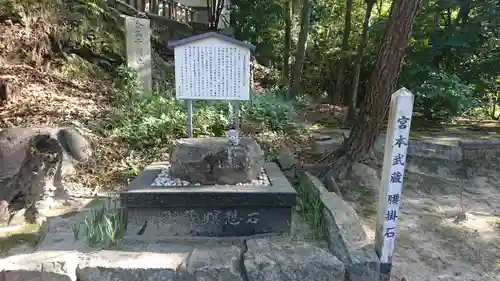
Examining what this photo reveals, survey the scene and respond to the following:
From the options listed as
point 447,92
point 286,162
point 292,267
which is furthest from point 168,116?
point 447,92

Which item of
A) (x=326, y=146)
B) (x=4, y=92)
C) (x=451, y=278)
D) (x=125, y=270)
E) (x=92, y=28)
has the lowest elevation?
(x=451, y=278)

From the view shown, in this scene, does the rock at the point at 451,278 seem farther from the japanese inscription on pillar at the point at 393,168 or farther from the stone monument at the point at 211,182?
the stone monument at the point at 211,182

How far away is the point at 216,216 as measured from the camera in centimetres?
314

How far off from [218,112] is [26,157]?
2.95 meters

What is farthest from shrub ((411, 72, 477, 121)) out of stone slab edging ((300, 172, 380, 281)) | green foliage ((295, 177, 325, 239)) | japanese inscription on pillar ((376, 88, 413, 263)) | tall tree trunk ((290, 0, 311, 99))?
japanese inscription on pillar ((376, 88, 413, 263))

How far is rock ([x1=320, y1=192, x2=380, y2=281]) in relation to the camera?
8.66ft

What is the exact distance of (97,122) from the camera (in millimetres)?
5480

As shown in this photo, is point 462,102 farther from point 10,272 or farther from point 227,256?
point 10,272

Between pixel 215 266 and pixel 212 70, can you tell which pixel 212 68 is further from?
pixel 215 266

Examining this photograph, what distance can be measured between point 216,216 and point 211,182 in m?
0.31

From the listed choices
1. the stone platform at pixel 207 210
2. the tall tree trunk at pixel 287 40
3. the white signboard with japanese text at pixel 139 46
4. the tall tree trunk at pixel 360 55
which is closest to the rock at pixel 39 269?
the stone platform at pixel 207 210

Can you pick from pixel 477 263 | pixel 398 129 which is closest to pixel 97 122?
pixel 398 129

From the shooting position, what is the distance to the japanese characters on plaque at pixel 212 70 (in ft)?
11.9

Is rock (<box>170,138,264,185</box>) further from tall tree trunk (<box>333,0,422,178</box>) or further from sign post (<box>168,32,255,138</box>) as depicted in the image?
tall tree trunk (<box>333,0,422,178</box>)
